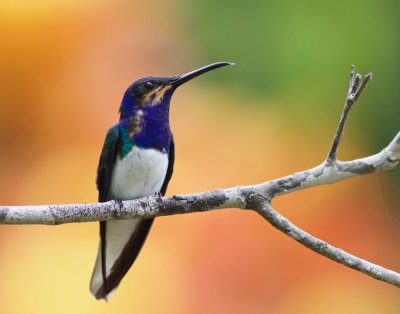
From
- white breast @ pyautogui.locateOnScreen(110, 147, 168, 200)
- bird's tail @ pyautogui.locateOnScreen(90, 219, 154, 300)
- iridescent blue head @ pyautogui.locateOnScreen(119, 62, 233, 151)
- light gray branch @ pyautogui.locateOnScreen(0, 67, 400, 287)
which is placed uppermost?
iridescent blue head @ pyautogui.locateOnScreen(119, 62, 233, 151)

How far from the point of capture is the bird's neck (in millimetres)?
2391

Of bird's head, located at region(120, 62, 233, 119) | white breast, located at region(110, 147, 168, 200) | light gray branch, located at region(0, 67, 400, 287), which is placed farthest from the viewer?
bird's head, located at region(120, 62, 233, 119)

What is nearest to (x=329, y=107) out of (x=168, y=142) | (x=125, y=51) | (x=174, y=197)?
(x=125, y=51)

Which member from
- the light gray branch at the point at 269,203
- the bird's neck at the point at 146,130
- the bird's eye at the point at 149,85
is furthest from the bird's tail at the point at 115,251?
the light gray branch at the point at 269,203

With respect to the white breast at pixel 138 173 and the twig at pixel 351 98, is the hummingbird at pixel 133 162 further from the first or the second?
the twig at pixel 351 98

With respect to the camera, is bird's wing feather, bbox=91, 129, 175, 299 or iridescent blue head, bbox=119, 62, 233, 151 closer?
iridescent blue head, bbox=119, 62, 233, 151

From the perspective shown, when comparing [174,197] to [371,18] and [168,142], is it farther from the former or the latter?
[371,18]

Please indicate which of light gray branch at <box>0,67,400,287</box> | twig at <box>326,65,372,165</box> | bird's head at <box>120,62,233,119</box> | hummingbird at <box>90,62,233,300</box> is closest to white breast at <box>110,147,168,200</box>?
hummingbird at <box>90,62,233,300</box>

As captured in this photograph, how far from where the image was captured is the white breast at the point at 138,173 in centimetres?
238

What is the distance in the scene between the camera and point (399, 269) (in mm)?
3660

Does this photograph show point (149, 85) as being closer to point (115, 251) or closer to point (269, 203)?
point (115, 251)

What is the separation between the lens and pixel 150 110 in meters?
2.47

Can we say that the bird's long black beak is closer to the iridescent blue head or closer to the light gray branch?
the iridescent blue head

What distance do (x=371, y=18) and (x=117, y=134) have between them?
8.05 feet
